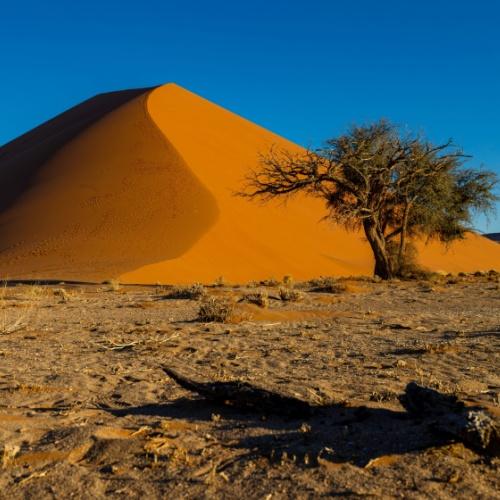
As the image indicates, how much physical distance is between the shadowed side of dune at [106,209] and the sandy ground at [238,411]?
551 inches

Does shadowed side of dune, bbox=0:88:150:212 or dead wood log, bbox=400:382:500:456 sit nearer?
dead wood log, bbox=400:382:500:456

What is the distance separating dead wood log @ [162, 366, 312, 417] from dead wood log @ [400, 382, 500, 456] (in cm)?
70

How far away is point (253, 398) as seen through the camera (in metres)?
3.91

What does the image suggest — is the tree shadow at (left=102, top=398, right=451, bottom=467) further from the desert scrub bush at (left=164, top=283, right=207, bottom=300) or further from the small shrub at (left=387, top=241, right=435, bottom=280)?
the small shrub at (left=387, top=241, right=435, bottom=280)

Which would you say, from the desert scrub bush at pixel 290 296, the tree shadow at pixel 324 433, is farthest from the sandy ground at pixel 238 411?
the desert scrub bush at pixel 290 296

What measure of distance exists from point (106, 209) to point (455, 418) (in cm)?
2878

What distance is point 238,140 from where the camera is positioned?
45.7 m

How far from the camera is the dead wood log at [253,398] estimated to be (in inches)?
150

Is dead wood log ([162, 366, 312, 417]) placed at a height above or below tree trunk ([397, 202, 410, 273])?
below

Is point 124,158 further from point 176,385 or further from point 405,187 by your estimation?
point 176,385

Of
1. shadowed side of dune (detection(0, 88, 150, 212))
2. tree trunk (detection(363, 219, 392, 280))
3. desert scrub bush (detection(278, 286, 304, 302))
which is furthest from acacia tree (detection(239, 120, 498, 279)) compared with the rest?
shadowed side of dune (detection(0, 88, 150, 212))

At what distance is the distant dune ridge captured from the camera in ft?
82.8

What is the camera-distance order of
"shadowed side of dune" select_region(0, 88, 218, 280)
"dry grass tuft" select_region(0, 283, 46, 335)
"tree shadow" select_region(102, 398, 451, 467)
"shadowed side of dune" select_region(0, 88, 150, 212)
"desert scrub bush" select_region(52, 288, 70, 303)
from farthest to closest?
"shadowed side of dune" select_region(0, 88, 150, 212)
"shadowed side of dune" select_region(0, 88, 218, 280)
"desert scrub bush" select_region(52, 288, 70, 303)
"dry grass tuft" select_region(0, 283, 46, 335)
"tree shadow" select_region(102, 398, 451, 467)

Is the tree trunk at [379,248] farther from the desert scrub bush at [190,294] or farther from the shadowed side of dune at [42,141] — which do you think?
the shadowed side of dune at [42,141]
